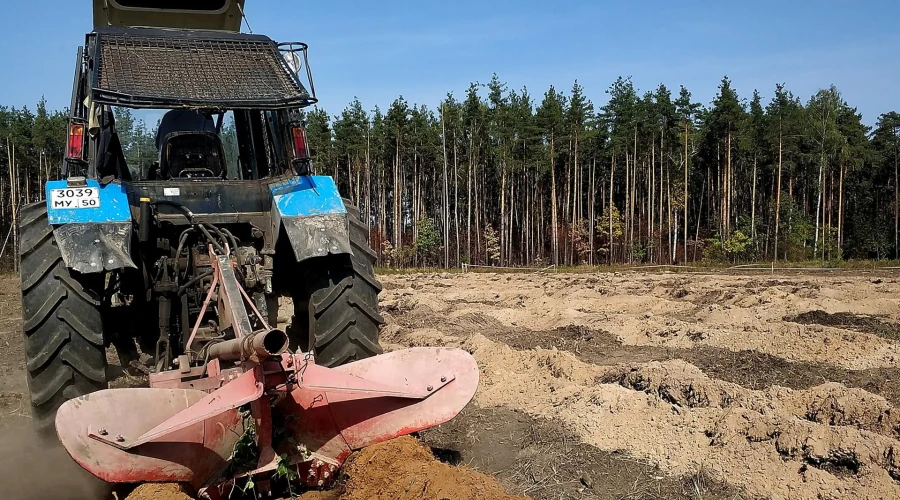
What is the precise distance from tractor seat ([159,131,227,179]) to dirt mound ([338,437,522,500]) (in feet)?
8.65

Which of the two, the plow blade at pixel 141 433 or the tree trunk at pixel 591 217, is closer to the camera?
the plow blade at pixel 141 433

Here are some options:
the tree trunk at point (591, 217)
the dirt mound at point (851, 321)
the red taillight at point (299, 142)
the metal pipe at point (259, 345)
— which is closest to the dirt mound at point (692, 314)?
the dirt mound at point (851, 321)

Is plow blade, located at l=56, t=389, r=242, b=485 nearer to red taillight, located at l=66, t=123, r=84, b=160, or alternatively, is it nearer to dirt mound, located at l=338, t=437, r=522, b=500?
dirt mound, located at l=338, t=437, r=522, b=500

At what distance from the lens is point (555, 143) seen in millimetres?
49969

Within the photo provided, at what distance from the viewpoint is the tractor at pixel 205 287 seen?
3408 mm

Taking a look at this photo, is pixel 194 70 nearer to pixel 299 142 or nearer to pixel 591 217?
pixel 299 142

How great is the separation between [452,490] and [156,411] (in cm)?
135

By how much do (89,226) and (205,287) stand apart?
758 millimetres

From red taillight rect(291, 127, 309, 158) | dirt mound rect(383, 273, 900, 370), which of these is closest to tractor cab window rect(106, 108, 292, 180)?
red taillight rect(291, 127, 309, 158)

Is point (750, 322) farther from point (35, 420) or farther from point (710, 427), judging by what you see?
point (35, 420)

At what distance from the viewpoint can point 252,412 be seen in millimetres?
3486

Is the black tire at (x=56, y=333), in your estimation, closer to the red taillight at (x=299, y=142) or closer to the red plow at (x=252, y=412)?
the red plow at (x=252, y=412)

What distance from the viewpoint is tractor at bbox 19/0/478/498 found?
A: 3.41 m

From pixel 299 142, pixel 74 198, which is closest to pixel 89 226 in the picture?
pixel 74 198
